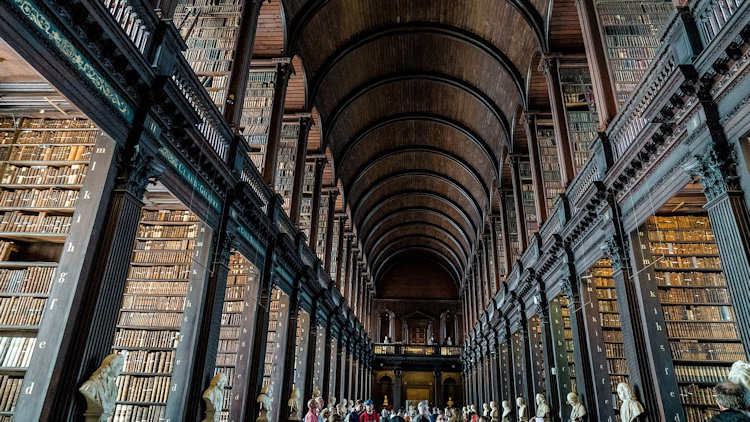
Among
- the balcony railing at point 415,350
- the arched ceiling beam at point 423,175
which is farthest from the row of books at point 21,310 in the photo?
the balcony railing at point 415,350

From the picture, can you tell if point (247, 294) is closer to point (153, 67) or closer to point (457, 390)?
point (153, 67)

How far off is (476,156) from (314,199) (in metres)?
8.58

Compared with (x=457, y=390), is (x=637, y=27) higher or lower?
higher

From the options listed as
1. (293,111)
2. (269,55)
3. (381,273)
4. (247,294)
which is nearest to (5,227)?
(247,294)

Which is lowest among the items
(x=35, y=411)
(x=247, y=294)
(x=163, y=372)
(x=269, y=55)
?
(x=35, y=411)

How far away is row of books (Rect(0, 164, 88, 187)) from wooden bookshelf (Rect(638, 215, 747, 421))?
24.3ft

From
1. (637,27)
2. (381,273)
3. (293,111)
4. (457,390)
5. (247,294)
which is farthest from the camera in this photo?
(381,273)

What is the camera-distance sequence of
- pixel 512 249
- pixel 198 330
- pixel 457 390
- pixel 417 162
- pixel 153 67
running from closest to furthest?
pixel 153 67 → pixel 198 330 → pixel 512 249 → pixel 417 162 → pixel 457 390

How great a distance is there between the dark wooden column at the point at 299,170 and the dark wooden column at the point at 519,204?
6413 mm

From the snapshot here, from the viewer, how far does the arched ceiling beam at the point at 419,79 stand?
583 inches

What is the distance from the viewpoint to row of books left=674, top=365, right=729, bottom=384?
5.93m

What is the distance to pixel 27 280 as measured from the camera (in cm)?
490

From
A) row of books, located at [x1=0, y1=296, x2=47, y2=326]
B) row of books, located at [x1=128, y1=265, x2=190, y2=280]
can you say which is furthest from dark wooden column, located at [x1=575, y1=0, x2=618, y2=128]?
row of books, located at [x1=0, y1=296, x2=47, y2=326]

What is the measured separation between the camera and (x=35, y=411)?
3586 millimetres
